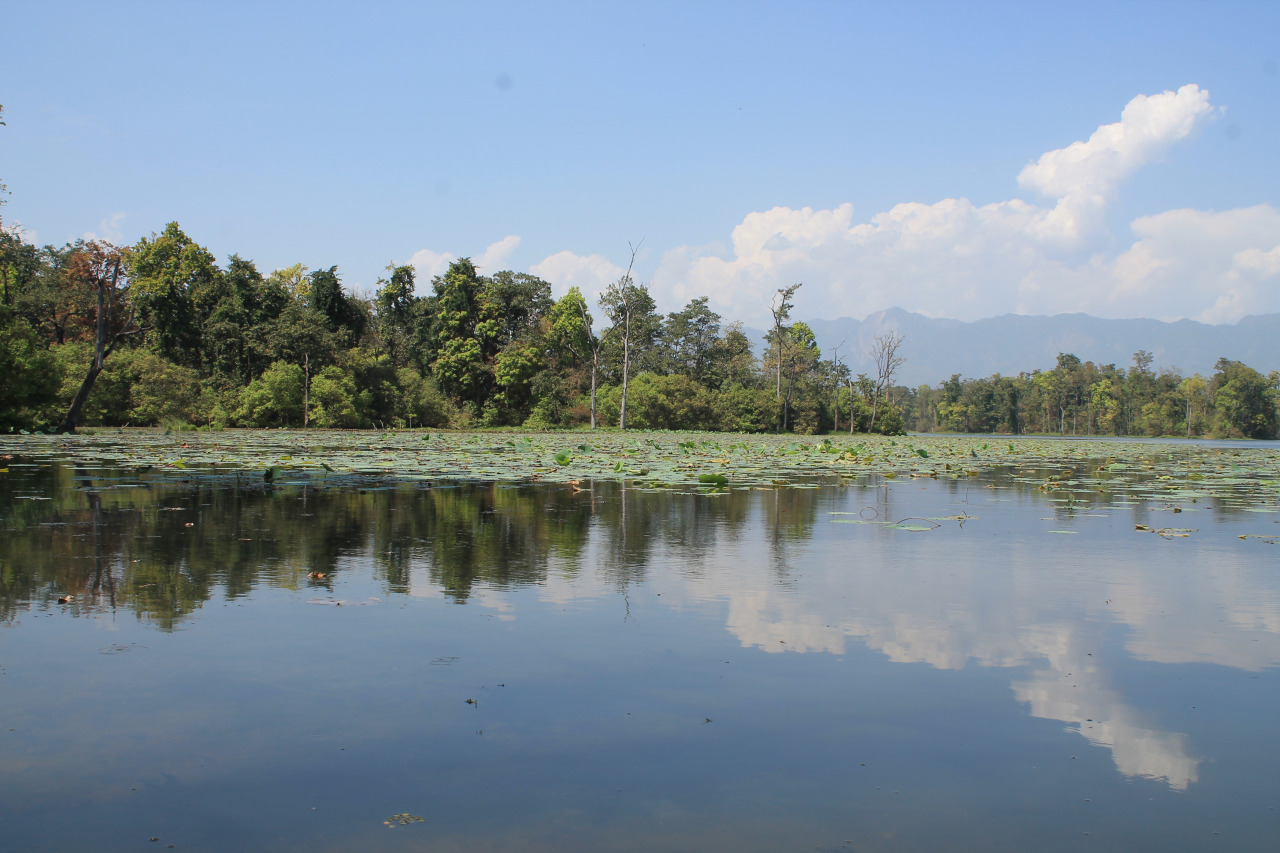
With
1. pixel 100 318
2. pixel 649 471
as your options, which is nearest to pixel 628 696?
pixel 649 471

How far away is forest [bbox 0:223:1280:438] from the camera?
3114 cm

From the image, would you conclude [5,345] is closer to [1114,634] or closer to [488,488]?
[488,488]

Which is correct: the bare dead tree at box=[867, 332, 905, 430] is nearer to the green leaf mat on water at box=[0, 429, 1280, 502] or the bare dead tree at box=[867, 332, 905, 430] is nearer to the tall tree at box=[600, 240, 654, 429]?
the tall tree at box=[600, 240, 654, 429]

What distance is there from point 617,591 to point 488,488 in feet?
19.2

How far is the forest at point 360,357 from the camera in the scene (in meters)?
31.1

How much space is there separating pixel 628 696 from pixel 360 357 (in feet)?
128

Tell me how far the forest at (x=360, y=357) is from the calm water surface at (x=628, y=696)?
22.3 metres

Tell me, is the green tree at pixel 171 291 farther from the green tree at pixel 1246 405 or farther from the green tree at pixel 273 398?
the green tree at pixel 1246 405

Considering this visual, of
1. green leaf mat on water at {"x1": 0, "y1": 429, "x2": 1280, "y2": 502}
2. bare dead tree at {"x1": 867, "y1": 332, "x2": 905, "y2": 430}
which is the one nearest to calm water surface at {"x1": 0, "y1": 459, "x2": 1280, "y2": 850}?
green leaf mat on water at {"x1": 0, "y1": 429, "x2": 1280, "y2": 502}

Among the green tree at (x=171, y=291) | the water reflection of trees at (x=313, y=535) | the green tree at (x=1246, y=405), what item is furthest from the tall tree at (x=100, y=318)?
the green tree at (x=1246, y=405)

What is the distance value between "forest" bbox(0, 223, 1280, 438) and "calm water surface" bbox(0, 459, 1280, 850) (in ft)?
73.1

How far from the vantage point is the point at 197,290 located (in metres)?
39.2

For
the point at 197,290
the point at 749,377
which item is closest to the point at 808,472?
the point at 197,290

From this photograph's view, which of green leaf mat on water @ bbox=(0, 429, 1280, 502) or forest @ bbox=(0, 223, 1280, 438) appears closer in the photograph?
green leaf mat on water @ bbox=(0, 429, 1280, 502)
